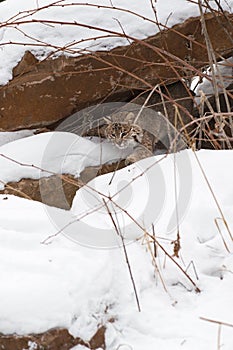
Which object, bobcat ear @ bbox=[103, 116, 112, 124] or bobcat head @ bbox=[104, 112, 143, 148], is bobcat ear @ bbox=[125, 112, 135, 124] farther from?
bobcat ear @ bbox=[103, 116, 112, 124]

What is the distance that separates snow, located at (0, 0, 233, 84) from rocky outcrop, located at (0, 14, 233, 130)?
0.08 m

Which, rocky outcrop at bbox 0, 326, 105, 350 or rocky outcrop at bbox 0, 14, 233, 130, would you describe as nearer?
rocky outcrop at bbox 0, 326, 105, 350

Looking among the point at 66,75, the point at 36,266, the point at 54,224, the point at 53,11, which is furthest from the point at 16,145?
the point at 36,266

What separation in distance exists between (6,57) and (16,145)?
2.34 feet

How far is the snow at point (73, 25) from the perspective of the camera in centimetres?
475

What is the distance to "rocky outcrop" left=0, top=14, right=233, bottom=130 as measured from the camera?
478cm

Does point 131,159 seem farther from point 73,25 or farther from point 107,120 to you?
point 73,25

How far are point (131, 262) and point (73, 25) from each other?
267 centimetres

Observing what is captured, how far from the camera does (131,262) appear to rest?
272cm

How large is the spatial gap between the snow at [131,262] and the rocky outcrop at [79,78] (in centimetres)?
160

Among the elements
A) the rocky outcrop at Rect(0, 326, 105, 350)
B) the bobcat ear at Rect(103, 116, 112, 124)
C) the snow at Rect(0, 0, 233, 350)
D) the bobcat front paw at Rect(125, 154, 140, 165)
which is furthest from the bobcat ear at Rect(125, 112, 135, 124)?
the rocky outcrop at Rect(0, 326, 105, 350)

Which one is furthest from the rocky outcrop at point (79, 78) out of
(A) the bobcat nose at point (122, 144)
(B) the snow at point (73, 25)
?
(A) the bobcat nose at point (122, 144)

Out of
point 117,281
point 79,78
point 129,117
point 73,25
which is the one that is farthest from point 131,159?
point 117,281

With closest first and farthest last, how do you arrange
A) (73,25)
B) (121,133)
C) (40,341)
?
(40,341)
(73,25)
(121,133)
